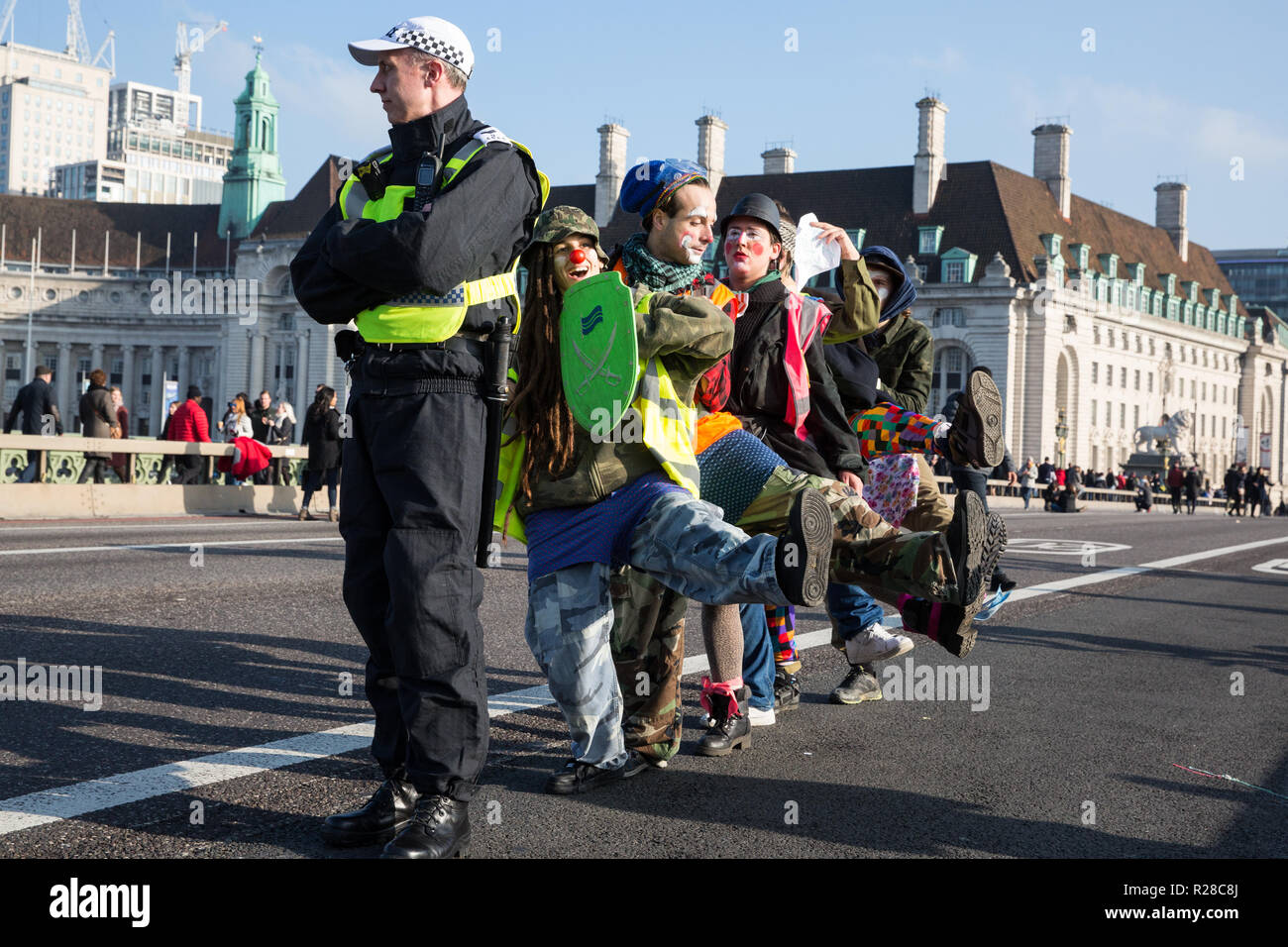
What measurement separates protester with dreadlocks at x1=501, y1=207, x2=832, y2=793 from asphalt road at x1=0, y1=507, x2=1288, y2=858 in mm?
302

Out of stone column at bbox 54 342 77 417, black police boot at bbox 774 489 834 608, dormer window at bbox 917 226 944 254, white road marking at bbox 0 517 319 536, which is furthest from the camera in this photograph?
stone column at bbox 54 342 77 417

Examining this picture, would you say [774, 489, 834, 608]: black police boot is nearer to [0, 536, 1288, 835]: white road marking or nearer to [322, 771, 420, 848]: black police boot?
[322, 771, 420, 848]: black police boot

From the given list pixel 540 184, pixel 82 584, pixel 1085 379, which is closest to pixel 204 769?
pixel 540 184

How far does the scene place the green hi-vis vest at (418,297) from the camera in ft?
11.2

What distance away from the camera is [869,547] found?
13.1 feet

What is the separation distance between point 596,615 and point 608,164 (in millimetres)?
85496

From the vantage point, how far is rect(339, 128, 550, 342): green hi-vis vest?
3408mm

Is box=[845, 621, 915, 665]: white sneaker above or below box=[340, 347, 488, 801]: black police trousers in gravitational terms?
below

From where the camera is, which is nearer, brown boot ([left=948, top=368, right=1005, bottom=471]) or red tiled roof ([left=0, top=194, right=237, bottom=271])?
brown boot ([left=948, top=368, right=1005, bottom=471])

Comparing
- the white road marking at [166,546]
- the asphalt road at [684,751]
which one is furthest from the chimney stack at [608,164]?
the asphalt road at [684,751]

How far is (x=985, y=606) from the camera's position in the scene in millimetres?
5469

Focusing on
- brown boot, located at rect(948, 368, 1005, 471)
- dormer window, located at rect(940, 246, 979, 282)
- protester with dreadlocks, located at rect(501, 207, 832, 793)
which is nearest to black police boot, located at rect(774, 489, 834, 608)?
protester with dreadlocks, located at rect(501, 207, 832, 793)

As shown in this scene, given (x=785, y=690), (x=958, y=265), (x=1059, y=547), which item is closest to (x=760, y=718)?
(x=785, y=690)

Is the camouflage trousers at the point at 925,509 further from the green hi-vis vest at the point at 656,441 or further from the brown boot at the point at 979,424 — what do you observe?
the green hi-vis vest at the point at 656,441
